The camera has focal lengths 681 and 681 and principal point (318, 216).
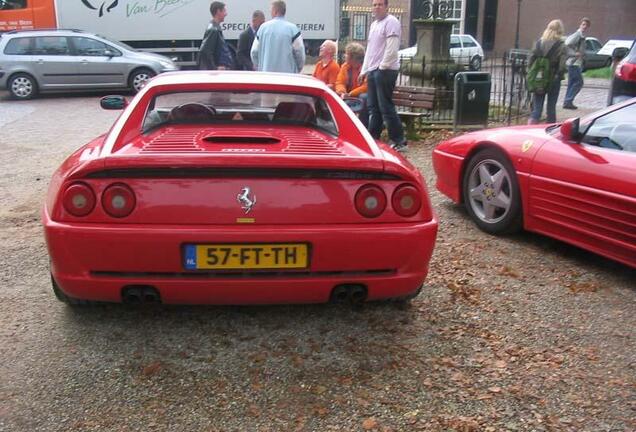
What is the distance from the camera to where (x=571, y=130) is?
4.50 metres

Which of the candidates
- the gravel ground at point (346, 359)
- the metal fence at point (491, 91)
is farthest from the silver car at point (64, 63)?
the gravel ground at point (346, 359)

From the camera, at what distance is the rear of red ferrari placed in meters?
3.00

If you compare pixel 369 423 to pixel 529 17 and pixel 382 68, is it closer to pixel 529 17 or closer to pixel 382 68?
pixel 382 68

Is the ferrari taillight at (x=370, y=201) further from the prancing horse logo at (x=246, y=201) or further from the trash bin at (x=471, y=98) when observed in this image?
the trash bin at (x=471, y=98)

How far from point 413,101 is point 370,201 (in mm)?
7301

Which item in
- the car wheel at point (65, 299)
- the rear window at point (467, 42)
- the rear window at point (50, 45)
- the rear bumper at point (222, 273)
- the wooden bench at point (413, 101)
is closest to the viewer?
the rear bumper at point (222, 273)

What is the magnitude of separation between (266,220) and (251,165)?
254mm

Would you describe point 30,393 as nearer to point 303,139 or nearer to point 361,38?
point 303,139

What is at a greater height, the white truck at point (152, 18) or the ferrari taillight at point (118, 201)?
the white truck at point (152, 18)

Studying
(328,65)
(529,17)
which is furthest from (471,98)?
(529,17)

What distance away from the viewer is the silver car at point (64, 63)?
1536cm

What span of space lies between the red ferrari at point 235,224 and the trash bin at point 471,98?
6.82 m

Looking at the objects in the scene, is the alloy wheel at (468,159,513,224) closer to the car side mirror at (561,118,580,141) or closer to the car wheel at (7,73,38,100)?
the car side mirror at (561,118,580,141)

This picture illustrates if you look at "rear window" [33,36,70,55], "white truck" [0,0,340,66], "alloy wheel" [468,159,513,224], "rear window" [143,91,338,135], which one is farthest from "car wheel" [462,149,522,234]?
"white truck" [0,0,340,66]
